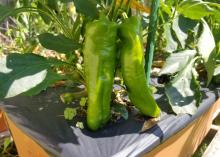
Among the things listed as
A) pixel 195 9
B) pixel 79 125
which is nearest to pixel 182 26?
pixel 195 9

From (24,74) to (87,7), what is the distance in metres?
0.30

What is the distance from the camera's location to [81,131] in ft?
3.63

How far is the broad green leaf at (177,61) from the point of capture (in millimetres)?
1212

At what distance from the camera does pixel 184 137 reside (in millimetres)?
1325

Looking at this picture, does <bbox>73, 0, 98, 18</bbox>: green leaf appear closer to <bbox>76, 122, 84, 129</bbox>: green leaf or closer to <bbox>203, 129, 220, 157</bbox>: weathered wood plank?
<bbox>76, 122, 84, 129</bbox>: green leaf

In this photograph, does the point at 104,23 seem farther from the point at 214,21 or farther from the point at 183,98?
the point at 214,21

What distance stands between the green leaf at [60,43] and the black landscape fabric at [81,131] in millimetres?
212

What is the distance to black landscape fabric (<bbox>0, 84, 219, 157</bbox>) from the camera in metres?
1.02

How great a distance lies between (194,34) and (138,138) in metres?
0.53

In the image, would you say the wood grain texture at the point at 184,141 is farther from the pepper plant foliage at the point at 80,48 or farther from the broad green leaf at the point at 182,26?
the broad green leaf at the point at 182,26

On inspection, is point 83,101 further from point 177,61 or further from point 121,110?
point 177,61

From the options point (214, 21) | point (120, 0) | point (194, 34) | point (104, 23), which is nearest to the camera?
point (104, 23)

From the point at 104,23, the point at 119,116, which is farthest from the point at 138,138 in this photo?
the point at 104,23

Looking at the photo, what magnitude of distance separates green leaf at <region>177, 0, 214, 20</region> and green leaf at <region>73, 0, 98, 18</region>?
10.9 inches
